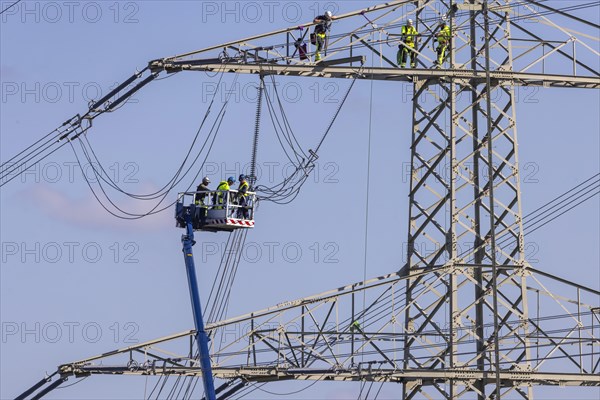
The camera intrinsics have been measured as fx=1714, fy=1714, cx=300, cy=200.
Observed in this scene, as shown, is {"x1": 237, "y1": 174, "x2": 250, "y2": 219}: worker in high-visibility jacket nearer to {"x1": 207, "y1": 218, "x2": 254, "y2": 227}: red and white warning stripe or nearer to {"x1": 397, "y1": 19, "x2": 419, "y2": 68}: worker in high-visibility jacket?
{"x1": 207, "y1": 218, "x2": 254, "y2": 227}: red and white warning stripe

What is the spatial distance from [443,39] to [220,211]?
7677 mm

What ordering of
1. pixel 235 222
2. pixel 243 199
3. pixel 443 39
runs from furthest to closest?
pixel 443 39, pixel 243 199, pixel 235 222

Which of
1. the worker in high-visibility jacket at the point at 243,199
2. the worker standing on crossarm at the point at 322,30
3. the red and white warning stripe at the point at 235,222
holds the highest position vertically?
the worker standing on crossarm at the point at 322,30

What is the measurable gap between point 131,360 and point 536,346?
1025 cm

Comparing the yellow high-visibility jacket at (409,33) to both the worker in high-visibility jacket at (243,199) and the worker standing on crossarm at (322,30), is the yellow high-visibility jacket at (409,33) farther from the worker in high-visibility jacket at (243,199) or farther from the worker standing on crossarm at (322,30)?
the worker in high-visibility jacket at (243,199)

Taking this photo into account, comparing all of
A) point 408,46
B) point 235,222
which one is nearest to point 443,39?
point 408,46

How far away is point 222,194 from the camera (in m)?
41.4

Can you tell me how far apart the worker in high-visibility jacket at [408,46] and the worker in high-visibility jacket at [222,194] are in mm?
5850

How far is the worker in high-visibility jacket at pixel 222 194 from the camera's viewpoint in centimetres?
4125

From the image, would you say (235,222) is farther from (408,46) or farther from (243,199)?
(408,46)

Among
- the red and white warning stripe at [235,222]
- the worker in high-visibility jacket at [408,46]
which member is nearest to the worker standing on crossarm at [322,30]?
the worker in high-visibility jacket at [408,46]

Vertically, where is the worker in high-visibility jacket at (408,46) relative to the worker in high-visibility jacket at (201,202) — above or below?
above

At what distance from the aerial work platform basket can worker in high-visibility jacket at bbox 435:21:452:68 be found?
650 centimetres

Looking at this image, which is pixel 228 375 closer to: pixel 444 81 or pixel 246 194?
pixel 246 194
